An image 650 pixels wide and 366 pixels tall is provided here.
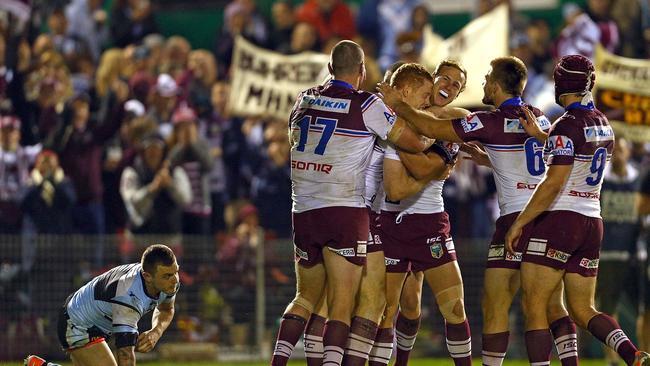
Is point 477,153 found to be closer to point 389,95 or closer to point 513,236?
point 389,95

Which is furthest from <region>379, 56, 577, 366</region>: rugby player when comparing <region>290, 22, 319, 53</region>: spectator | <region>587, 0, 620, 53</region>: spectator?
<region>587, 0, 620, 53</region>: spectator

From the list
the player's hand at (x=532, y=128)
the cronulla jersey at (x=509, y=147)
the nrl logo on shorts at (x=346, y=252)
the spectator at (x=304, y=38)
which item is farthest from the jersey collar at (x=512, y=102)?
the spectator at (x=304, y=38)

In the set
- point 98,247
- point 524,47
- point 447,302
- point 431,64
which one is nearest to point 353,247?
point 447,302

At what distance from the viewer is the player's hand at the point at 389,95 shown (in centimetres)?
1314

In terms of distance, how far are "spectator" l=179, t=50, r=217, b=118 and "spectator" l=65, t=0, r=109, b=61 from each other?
75.2 inches

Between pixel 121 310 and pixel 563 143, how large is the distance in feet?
13.4

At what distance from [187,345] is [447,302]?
7500 millimetres

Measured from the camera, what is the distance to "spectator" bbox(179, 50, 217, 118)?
937 inches

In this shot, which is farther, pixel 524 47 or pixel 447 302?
pixel 524 47

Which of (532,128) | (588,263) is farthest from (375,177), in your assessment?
(588,263)

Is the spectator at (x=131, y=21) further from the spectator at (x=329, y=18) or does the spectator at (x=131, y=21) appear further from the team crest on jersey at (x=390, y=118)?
the team crest on jersey at (x=390, y=118)

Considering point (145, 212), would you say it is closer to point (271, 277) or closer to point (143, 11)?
point (271, 277)

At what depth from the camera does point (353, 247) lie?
12.7 m

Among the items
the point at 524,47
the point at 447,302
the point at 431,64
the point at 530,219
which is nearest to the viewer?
the point at 530,219
